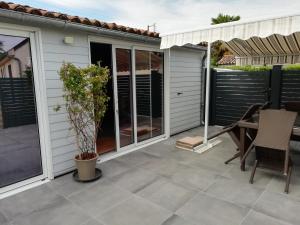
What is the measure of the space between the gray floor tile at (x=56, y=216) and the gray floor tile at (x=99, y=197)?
4.6 inches

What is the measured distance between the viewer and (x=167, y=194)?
10.8 feet

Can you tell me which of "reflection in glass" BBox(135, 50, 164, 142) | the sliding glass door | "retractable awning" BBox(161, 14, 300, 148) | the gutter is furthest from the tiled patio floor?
the gutter

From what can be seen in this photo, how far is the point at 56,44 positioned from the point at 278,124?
385 cm

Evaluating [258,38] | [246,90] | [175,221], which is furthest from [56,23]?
[246,90]

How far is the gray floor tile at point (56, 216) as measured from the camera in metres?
2.67

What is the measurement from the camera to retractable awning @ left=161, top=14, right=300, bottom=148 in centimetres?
354

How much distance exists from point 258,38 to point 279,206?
449 cm

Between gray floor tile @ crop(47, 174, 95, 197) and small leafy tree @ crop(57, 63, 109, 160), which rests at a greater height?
small leafy tree @ crop(57, 63, 109, 160)

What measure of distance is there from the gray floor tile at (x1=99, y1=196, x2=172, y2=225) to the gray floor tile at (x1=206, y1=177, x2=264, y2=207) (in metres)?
0.93

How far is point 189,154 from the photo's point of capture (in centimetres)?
501

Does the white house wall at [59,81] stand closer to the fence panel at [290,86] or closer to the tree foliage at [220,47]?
the fence panel at [290,86]

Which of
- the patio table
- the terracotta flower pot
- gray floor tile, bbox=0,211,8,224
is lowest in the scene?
gray floor tile, bbox=0,211,8,224

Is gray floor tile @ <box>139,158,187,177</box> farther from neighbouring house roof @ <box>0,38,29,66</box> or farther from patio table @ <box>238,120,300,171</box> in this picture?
neighbouring house roof @ <box>0,38,29,66</box>

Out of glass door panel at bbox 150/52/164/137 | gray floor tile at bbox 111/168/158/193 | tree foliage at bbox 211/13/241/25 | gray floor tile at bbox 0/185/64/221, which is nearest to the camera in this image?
gray floor tile at bbox 0/185/64/221
